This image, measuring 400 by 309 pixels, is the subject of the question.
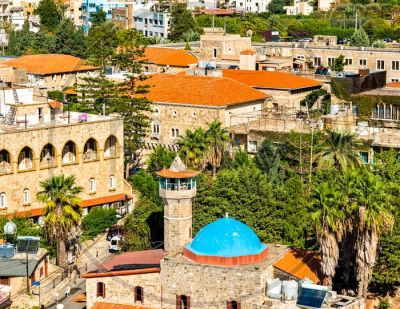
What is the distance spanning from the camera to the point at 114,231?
63.5 m

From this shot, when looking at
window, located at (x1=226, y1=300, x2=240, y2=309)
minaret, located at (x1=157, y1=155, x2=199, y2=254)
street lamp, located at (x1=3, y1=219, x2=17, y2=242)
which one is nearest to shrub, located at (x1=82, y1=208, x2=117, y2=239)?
street lamp, located at (x1=3, y1=219, x2=17, y2=242)

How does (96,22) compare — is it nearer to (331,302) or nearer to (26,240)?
(26,240)

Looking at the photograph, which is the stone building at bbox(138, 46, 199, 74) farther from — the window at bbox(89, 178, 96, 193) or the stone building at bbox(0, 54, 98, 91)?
the window at bbox(89, 178, 96, 193)

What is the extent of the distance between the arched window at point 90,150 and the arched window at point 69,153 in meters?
0.88

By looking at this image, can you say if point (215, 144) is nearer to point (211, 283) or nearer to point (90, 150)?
point (90, 150)

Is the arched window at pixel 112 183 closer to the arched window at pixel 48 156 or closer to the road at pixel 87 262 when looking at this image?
the arched window at pixel 48 156

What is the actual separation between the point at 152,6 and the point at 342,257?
12246 centimetres

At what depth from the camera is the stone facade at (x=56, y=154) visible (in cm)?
6397

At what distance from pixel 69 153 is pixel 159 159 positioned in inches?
277

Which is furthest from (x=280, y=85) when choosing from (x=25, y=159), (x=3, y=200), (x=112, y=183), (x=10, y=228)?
(x=10, y=228)

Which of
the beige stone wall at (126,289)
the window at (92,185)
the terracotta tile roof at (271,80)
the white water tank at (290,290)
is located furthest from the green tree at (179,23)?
the white water tank at (290,290)

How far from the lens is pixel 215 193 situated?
58.1 meters

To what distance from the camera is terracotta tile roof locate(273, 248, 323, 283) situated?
47688 millimetres

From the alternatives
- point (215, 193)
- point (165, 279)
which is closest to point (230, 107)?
point (215, 193)
